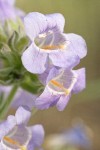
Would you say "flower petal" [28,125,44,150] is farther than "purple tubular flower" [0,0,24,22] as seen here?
No

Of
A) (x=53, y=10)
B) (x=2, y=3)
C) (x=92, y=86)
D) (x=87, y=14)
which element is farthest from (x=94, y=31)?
(x=2, y=3)

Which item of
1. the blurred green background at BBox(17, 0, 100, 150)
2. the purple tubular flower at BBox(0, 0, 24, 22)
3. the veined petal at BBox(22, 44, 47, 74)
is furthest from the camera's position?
the blurred green background at BBox(17, 0, 100, 150)

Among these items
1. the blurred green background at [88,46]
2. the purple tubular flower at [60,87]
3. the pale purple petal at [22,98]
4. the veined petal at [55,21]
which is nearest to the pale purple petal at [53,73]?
the purple tubular flower at [60,87]

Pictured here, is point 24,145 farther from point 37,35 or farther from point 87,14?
point 87,14

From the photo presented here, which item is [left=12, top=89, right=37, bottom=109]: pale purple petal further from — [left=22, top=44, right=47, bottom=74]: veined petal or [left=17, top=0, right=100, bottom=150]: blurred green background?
[left=17, top=0, right=100, bottom=150]: blurred green background

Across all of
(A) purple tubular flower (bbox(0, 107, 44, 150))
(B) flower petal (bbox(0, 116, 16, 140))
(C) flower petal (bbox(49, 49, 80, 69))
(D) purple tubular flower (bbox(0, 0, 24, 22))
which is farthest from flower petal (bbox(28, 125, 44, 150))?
(D) purple tubular flower (bbox(0, 0, 24, 22))

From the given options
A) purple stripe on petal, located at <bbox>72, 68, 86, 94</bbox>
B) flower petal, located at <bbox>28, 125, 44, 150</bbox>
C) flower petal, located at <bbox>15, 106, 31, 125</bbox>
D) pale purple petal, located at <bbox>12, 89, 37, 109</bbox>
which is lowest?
pale purple petal, located at <bbox>12, 89, 37, 109</bbox>
